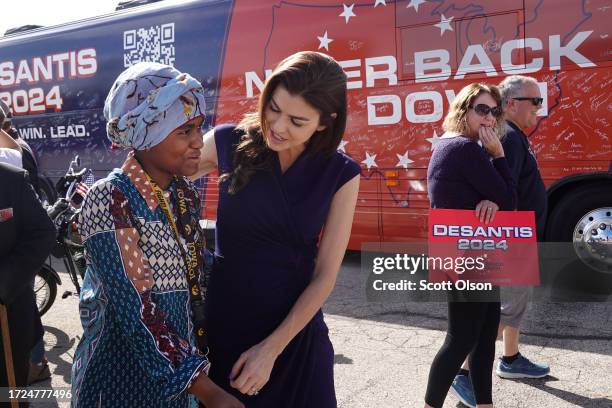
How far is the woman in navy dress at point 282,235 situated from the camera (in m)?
1.85

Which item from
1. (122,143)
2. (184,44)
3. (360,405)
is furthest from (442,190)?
(184,44)

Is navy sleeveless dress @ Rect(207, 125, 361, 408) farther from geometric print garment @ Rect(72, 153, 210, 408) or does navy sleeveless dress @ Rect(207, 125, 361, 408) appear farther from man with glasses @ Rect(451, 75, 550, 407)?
man with glasses @ Rect(451, 75, 550, 407)

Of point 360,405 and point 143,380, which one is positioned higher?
point 143,380

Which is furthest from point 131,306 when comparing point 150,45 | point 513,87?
point 150,45

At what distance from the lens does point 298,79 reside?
5.99ft

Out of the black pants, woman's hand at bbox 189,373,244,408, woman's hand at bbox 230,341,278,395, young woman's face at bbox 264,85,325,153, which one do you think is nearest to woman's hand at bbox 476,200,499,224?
the black pants

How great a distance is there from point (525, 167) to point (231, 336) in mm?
2287

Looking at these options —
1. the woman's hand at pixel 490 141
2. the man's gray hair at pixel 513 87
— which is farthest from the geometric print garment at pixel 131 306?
the man's gray hair at pixel 513 87

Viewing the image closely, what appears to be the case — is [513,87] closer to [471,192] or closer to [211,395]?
[471,192]

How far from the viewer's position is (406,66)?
6512 millimetres

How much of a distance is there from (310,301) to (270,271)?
5.8 inches

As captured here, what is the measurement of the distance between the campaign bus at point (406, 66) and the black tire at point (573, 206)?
0.01 meters

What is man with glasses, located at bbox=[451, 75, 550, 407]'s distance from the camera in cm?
353

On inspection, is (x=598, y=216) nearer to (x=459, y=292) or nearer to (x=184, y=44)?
(x=459, y=292)
